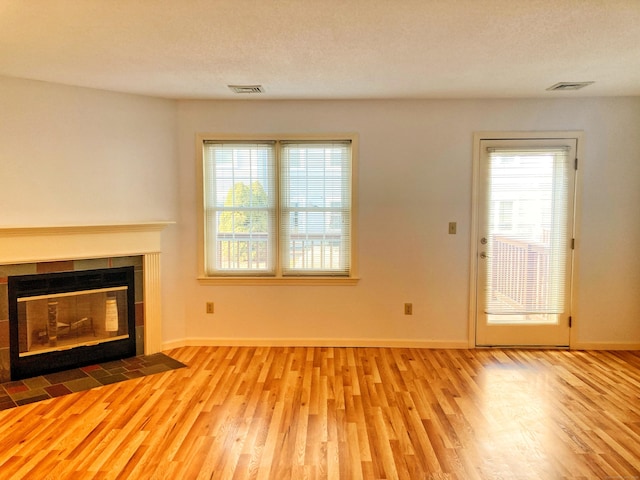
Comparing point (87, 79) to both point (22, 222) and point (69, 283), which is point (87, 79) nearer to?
point (22, 222)

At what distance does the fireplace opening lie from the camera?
340 cm

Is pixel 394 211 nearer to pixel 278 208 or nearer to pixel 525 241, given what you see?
pixel 278 208

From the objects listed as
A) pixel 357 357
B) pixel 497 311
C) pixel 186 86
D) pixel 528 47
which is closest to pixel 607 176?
pixel 497 311

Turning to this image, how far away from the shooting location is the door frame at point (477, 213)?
4.04 metres

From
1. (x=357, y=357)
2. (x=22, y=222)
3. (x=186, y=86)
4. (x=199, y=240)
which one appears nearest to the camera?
(x=22, y=222)

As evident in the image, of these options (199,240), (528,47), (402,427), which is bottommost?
(402,427)

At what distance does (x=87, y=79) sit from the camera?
3.42m

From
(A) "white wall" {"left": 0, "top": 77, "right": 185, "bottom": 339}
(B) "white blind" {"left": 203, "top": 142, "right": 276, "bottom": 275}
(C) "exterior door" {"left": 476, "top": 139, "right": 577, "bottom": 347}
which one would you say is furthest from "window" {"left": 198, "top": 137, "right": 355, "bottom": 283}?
(C) "exterior door" {"left": 476, "top": 139, "right": 577, "bottom": 347}

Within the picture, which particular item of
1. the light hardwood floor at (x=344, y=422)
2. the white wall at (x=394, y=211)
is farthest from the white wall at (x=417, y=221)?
the light hardwood floor at (x=344, y=422)

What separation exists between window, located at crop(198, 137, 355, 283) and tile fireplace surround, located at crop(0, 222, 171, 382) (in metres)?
0.54

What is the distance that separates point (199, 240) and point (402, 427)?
256 centimetres

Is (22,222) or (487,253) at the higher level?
(22,222)

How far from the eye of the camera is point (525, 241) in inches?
161

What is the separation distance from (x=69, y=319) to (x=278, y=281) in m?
1.84
